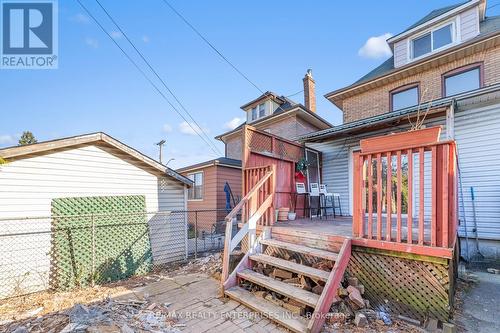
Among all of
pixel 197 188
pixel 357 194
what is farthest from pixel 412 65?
pixel 197 188

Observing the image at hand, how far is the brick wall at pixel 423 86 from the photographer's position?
21.7 feet

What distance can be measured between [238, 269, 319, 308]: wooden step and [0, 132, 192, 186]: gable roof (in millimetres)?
3632

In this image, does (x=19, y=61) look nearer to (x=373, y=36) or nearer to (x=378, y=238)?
(x=378, y=238)

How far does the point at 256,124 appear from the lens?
13.3 meters

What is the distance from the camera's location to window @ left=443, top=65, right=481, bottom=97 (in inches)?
271

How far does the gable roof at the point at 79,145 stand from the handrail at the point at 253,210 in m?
2.70

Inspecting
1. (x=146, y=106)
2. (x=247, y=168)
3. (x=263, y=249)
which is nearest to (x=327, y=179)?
(x=247, y=168)

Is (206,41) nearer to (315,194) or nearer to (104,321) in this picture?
(315,194)

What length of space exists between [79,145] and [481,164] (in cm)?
881

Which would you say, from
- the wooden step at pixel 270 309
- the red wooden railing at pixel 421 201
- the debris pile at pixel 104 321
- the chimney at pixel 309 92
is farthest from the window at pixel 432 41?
the debris pile at pixel 104 321

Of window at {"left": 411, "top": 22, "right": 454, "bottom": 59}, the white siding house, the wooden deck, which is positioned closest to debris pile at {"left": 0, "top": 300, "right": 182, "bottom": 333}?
the white siding house

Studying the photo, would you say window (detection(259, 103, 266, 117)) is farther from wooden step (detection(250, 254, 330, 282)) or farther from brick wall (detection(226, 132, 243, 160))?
wooden step (detection(250, 254, 330, 282))

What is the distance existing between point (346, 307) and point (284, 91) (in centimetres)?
1246

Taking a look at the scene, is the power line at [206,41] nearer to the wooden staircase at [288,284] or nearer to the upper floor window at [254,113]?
the upper floor window at [254,113]
